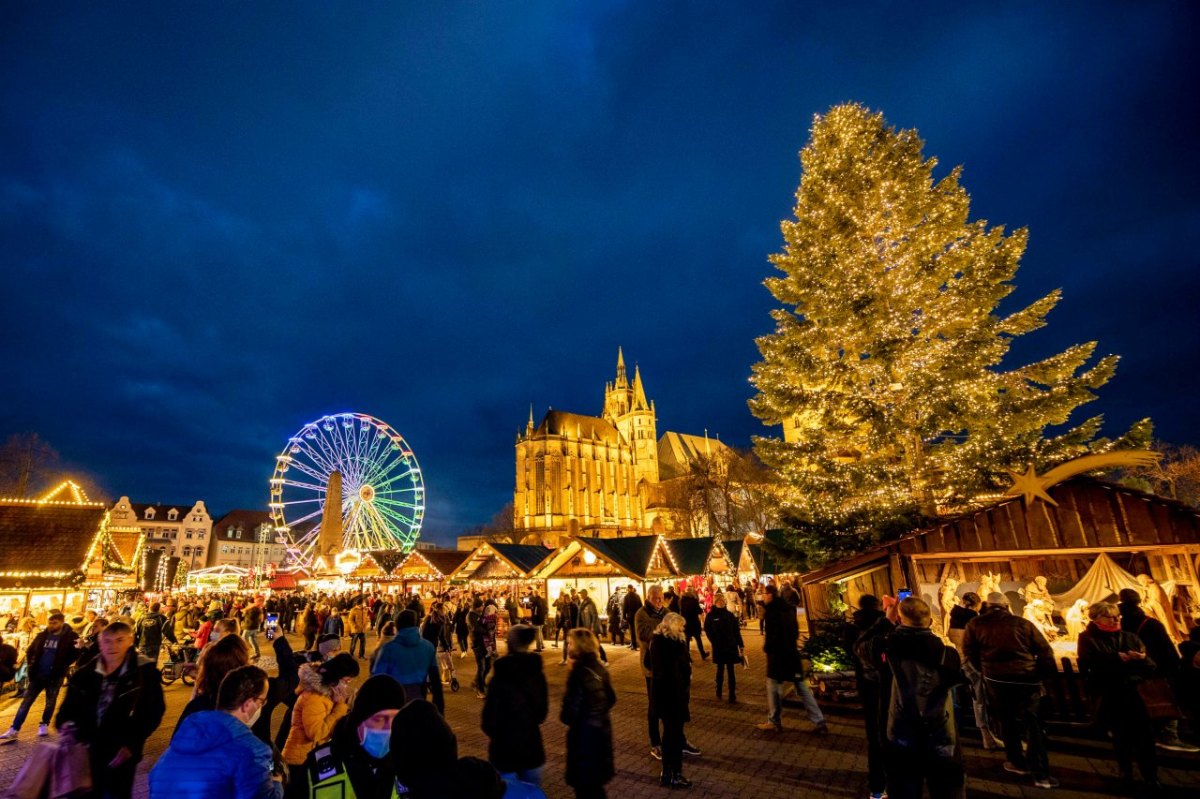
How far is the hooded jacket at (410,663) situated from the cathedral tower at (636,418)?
90.1 meters

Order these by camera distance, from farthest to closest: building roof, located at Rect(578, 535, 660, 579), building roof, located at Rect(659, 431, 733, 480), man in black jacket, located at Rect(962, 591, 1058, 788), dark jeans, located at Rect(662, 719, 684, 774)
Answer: building roof, located at Rect(659, 431, 733, 480) < building roof, located at Rect(578, 535, 660, 579) < dark jeans, located at Rect(662, 719, 684, 774) < man in black jacket, located at Rect(962, 591, 1058, 788)

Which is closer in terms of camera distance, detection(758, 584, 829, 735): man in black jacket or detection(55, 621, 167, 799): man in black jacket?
detection(55, 621, 167, 799): man in black jacket

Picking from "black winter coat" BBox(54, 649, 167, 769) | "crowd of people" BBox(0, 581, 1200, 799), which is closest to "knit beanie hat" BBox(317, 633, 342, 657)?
"crowd of people" BBox(0, 581, 1200, 799)

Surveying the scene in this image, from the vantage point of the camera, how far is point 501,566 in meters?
24.0

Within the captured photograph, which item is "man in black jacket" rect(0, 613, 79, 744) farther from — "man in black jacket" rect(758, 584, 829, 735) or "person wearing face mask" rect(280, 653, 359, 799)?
"man in black jacket" rect(758, 584, 829, 735)

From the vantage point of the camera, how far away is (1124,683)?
5.45 m

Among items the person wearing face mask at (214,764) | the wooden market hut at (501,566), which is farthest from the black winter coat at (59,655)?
the wooden market hut at (501,566)

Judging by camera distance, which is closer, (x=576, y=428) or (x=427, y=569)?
(x=427, y=569)

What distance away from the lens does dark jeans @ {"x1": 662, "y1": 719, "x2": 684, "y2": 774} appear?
584cm

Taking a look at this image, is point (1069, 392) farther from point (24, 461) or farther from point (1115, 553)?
point (24, 461)

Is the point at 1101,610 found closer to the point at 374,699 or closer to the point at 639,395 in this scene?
the point at 374,699

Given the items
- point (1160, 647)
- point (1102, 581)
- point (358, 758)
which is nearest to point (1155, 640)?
point (1160, 647)

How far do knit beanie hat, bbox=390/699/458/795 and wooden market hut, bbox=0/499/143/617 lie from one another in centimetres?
1955

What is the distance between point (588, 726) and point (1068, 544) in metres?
8.25
